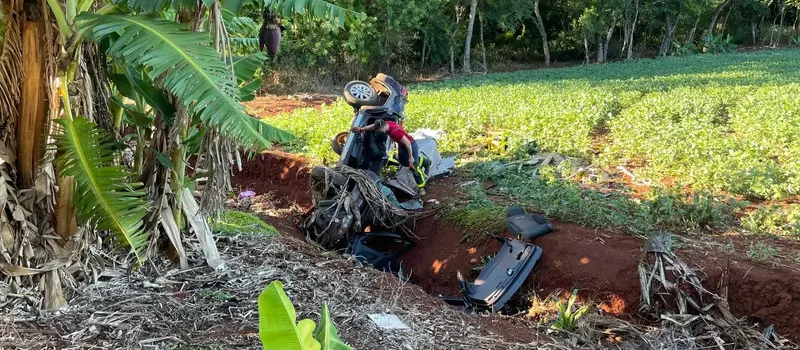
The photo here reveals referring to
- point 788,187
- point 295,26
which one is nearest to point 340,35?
point 295,26

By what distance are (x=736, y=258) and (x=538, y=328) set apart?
5.75ft

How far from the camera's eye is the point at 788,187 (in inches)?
265

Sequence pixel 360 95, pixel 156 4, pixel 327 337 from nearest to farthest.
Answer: pixel 327 337 < pixel 156 4 < pixel 360 95

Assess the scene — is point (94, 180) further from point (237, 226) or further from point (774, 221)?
point (774, 221)

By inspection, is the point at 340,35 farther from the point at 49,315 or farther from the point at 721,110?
the point at 49,315

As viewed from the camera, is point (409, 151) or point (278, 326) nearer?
point (278, 326)

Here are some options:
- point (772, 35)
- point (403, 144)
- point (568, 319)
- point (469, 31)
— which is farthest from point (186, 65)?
point (772, 35)

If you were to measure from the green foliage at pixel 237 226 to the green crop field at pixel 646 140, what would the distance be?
291 cm

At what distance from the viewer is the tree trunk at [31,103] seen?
12.7ft

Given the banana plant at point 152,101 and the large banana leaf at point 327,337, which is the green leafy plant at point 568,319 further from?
the large banana leaf at point 327,337

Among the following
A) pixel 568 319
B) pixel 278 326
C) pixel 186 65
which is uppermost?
pixel 186 65

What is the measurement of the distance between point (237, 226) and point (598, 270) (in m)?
3.29

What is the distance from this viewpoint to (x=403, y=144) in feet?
24.6

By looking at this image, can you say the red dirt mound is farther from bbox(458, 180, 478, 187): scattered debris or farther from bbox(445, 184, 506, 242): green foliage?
bbox(445, 184, 506, 242): green foliage
